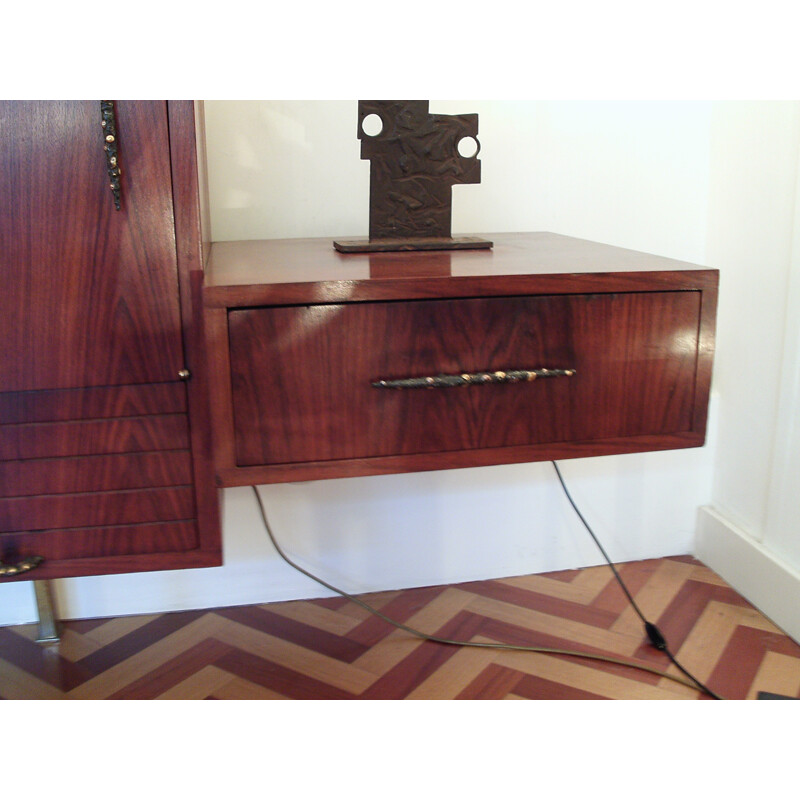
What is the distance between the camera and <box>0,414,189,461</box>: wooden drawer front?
963 millimetres

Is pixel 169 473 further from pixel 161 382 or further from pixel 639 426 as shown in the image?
pixel 639 426

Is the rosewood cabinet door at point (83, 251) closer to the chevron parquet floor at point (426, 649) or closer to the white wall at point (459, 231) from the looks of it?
the white wall at point (459, 231)

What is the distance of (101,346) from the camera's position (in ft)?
3.12

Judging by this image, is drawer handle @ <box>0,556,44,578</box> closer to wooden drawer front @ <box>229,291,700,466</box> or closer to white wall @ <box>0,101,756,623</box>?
wooden drawer front @ <box>229,291,700,466</box>

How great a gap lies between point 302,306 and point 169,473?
300 millimetres

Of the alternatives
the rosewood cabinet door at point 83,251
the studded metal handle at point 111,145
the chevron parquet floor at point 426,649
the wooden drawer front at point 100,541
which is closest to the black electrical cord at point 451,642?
the chevron parquet floor at point 426,649

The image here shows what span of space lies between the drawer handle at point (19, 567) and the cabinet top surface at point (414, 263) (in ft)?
1.32

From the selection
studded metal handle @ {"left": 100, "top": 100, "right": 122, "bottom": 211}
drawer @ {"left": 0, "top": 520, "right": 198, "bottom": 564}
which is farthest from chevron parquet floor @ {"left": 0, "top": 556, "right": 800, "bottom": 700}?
studded metal handle @ {"left": 100, "top": 100, "right": 122, "bottom": 211}

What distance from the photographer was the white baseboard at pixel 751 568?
1500 mm

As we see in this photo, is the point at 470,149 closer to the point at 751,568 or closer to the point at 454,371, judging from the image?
the point at 454,371

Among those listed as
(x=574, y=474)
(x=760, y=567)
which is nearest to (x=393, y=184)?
(x=574, y=474)

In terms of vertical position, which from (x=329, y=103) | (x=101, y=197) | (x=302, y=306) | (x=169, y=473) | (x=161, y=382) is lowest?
(x=169, y=473)

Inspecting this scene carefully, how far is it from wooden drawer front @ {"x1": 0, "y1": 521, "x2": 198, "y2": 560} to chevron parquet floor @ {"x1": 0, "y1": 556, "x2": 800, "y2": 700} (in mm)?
432

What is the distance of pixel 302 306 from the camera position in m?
0.84
